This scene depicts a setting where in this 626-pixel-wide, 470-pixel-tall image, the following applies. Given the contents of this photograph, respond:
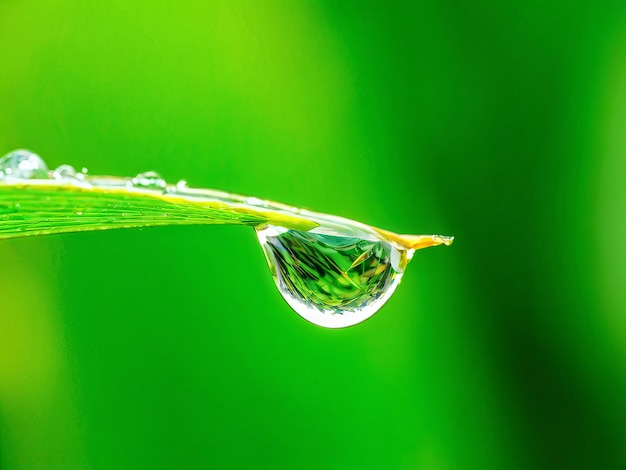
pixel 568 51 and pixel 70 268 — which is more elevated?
pixel 568 51

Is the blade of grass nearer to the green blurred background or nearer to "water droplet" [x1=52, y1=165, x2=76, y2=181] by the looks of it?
"water droplet" [x1=52, y1=165, x2=76, y2=181]

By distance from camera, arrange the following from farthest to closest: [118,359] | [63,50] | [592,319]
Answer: [592,319] < [63,50] < [118,359]

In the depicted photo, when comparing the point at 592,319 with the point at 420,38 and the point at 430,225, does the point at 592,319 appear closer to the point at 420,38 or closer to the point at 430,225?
the point at 430,225

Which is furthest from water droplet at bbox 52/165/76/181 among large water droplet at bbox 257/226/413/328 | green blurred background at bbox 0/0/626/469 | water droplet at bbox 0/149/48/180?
green blurred background at bbox 0/0/626/469

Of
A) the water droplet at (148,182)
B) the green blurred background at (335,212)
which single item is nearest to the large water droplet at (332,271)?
the water droplet at (148,182)

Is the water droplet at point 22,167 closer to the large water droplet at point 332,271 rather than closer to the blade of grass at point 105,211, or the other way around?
the blade of grass at point 105,211

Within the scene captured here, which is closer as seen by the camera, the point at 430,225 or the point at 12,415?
the point at 12,415

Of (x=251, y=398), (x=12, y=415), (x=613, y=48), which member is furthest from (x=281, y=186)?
(x=613, y=48)
